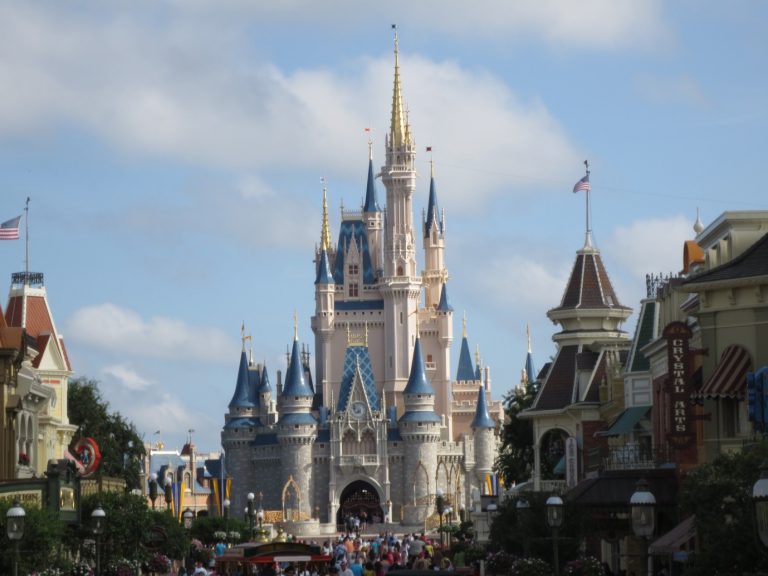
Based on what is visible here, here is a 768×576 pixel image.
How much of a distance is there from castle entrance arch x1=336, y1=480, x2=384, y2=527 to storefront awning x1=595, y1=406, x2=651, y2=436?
10535 cm

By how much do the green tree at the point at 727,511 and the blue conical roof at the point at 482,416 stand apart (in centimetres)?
12277

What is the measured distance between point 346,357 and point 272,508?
581 inches

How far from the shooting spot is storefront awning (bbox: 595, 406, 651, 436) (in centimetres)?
4678

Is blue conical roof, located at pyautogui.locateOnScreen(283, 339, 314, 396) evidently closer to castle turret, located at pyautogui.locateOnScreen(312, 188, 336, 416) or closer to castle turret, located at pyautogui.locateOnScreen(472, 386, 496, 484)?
castle turret, located at pyautogui.locateOnScreen(312, 188, 336, 416)

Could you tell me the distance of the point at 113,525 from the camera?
42.9m

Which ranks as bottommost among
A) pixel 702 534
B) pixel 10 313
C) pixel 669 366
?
pixel 702 534

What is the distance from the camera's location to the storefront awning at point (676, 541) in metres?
34.6

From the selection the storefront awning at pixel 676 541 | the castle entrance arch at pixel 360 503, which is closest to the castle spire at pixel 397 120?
the castle entrance arch at pixel 360 503

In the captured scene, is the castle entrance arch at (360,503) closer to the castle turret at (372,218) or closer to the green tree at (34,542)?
the castle turret at (372,218)

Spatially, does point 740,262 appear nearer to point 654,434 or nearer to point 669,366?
point 669,366

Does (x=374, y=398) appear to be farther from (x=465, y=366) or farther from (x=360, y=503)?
(x=465, y=366)

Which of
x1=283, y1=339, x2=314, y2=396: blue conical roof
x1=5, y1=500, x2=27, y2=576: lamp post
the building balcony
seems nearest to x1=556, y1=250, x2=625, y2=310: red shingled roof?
the building balcony

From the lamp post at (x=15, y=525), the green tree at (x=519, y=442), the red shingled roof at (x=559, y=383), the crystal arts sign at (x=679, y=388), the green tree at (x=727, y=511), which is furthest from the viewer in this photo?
the green tree at (x=519, y=442)

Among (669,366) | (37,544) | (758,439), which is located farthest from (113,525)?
(758,439)
